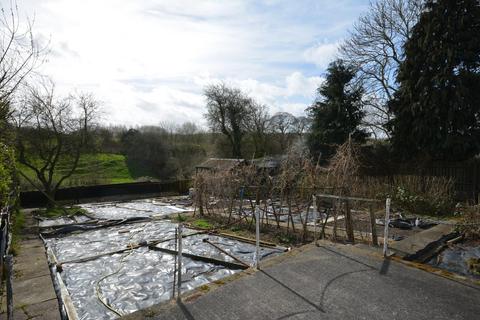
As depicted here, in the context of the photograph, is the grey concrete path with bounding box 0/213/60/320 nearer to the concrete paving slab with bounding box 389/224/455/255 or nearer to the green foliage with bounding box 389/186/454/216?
the concrete paving slab with bounding box 389/224/455/255

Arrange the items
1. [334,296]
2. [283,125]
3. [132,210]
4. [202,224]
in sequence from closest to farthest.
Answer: [334,296] < [202,224] < [132,210] < [283,125]

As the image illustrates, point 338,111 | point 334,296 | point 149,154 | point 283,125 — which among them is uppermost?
point 283,125

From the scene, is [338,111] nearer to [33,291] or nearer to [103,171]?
[33,291]

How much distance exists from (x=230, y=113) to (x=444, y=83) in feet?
75.7

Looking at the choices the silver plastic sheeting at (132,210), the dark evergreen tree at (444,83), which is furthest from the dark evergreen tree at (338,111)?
the silver plastic sheeting at (132,210)

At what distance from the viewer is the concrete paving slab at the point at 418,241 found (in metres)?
5.28

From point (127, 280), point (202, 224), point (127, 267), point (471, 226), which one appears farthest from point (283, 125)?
point (127, 280)

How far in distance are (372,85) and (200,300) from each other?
860 inches

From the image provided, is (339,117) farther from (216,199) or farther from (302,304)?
(302,304)

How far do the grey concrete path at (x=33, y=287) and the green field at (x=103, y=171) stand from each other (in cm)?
1611

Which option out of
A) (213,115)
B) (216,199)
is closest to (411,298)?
(216,199)

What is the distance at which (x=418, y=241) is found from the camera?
585 centimetres

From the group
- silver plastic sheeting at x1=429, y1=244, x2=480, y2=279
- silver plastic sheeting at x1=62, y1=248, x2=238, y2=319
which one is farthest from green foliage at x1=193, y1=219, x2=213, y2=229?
silver plastic sheeting at x1=429, y1=244, x2=480, y2=279

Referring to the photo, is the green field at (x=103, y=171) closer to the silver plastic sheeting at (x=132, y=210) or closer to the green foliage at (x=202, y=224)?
the silver plastic sheeting at (x=132, y=210)
